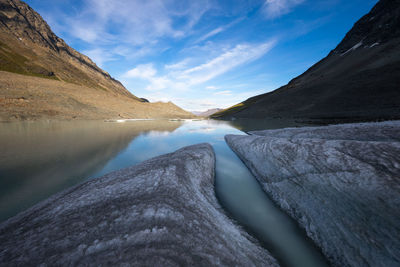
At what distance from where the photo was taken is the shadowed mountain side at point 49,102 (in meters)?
25.7

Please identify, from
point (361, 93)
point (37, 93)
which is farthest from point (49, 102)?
point (361, 93)

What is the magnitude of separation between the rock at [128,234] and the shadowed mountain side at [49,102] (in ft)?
114

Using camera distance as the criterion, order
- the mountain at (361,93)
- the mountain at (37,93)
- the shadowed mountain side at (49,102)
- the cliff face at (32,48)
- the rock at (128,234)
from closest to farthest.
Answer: the rock at (128,234) → the mountain at (361,93) → the shadowed mountain side at (49,102) → the mountain at (37,93) → the cliff face at (32,48)

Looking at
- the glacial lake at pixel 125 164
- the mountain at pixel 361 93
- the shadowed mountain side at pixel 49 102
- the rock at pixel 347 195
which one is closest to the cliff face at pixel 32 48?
the shadowed mountain side at pixel 49 102

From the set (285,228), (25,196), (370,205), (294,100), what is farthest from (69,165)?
(294,100)

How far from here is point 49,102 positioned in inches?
1243

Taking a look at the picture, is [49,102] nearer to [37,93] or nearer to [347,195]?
[37,93]

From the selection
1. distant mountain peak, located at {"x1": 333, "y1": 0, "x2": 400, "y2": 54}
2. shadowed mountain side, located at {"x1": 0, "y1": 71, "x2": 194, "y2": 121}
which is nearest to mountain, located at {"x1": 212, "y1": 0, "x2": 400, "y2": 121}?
distant mountain peak, located at {"x1": 333, "y1": 0, "x2": 400, "y2": 54}

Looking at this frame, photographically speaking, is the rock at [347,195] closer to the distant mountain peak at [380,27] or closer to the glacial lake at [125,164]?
the glacial lake at [125,164]

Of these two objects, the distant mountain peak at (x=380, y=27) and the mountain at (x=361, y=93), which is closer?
the mountain at (x=361, y=93)

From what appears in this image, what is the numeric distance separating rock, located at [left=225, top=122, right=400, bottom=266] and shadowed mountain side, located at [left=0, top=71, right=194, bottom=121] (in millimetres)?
37978

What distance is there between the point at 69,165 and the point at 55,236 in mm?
5072

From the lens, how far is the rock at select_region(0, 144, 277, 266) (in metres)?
1.46

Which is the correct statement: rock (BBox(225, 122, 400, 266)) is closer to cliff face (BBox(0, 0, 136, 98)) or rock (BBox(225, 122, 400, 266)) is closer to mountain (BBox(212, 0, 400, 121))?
mountain (BBox(212, 0, 400, 121))
